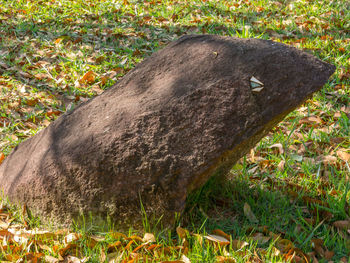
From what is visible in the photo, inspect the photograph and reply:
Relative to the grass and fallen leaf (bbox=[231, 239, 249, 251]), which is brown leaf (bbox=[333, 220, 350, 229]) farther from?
fallen leaf (bbox=[231, 239, 249, 251])

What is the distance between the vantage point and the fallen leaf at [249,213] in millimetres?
2203

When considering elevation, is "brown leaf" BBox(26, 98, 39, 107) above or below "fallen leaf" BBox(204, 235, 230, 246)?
above

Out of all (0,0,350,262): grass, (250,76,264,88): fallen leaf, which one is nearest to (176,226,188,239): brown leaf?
(0,0,350,262): grass

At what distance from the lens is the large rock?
6.24 feet

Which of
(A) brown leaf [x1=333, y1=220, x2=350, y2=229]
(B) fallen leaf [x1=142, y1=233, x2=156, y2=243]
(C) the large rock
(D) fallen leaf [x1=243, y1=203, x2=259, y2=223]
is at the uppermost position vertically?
(C) the large rock

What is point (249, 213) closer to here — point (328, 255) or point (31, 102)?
point (328, 255)

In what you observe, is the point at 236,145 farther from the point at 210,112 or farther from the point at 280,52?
the point at 280,52

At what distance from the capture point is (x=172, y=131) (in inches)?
76.9

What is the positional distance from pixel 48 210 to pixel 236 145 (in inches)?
42.4

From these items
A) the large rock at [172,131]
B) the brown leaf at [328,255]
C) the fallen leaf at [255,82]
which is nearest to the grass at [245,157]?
the brown leaf at [328,255]

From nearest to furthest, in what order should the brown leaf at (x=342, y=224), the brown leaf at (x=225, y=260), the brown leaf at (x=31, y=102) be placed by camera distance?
the brown leaf at (x=225, y=260) < the brown leaf at (x=342, y=224) < the brown leaf at (x=31, y=102)

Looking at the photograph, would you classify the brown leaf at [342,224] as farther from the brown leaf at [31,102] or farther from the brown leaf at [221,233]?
the brown leaf at [31,102]

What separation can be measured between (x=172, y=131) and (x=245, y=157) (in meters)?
0.97

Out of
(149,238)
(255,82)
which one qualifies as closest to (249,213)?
(149,238)
